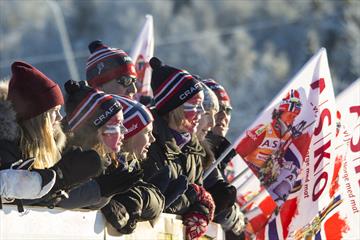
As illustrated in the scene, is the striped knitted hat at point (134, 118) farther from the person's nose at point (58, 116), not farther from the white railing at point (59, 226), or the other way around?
the person's nose at point (58, 116)

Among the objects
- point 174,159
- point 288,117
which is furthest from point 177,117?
point 288,117

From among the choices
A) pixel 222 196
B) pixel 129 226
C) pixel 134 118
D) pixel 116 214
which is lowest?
pixel 222 196

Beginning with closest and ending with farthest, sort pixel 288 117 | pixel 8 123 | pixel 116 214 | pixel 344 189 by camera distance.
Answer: pixel 8 123 → pixel 116 214 → pixel 344 189 → pixel 288 117

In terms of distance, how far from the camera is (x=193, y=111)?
9.41 meters

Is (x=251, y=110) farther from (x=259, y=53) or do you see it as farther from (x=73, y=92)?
→ (x=73, y=92)

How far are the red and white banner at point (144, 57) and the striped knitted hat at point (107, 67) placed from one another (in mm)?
2201

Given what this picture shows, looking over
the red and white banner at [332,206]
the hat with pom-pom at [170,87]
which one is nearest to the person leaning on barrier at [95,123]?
the hat with pom-pom at [170,87]

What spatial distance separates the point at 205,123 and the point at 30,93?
2.70 metres

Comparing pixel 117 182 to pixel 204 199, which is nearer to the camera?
pixel 117 182

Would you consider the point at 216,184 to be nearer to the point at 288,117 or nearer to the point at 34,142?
the point at 288,117

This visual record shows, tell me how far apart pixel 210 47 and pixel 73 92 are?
227ft

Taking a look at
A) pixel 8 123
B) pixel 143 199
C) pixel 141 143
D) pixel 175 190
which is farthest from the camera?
pixel 175 190

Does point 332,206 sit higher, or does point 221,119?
point 221,119

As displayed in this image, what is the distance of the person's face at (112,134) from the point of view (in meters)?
7.94
